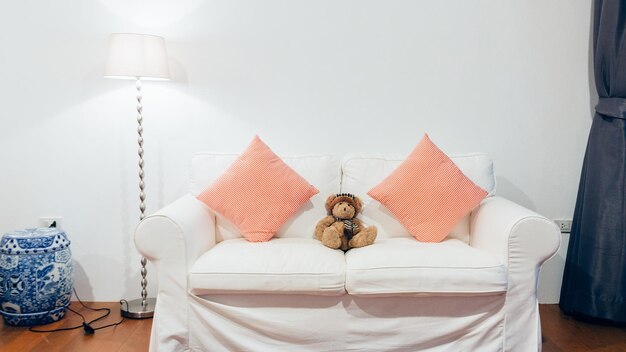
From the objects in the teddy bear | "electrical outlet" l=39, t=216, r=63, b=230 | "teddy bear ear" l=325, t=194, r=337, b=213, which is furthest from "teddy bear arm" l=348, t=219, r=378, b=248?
"electrical outlet" l=39, t=216, r=63, b=230

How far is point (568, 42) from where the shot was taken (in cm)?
346

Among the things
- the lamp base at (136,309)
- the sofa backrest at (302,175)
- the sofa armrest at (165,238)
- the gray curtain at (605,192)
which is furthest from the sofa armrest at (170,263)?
the gray curtain at (605,192)

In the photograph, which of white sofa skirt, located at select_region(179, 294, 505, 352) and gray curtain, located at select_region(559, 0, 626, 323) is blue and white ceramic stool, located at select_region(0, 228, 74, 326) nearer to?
white sofa skirt, located at select_region(179, 294, 505, 352)

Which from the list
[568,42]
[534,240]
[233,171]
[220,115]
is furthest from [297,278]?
[568,42]

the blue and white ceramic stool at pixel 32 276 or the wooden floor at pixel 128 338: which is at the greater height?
the blue and white ceramic stool at pixel 32 276

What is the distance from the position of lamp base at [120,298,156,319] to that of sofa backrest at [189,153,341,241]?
597mm

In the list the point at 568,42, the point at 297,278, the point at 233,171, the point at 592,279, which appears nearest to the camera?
the point at 297,278

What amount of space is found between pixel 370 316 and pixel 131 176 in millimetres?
1611

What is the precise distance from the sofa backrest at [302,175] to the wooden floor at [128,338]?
64 cm

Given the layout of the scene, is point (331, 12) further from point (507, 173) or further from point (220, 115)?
point (507, 173)

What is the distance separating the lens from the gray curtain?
317 centimetres

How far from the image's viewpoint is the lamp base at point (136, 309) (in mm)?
3295

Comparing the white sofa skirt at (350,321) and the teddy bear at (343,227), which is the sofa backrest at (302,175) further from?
the white sofa skirt at (350,321)

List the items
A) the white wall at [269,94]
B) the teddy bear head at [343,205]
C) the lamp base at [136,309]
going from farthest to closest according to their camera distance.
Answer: the white wall at [269,94] < the lamp base at [136,309] < the teddy bear head at [343,205]
